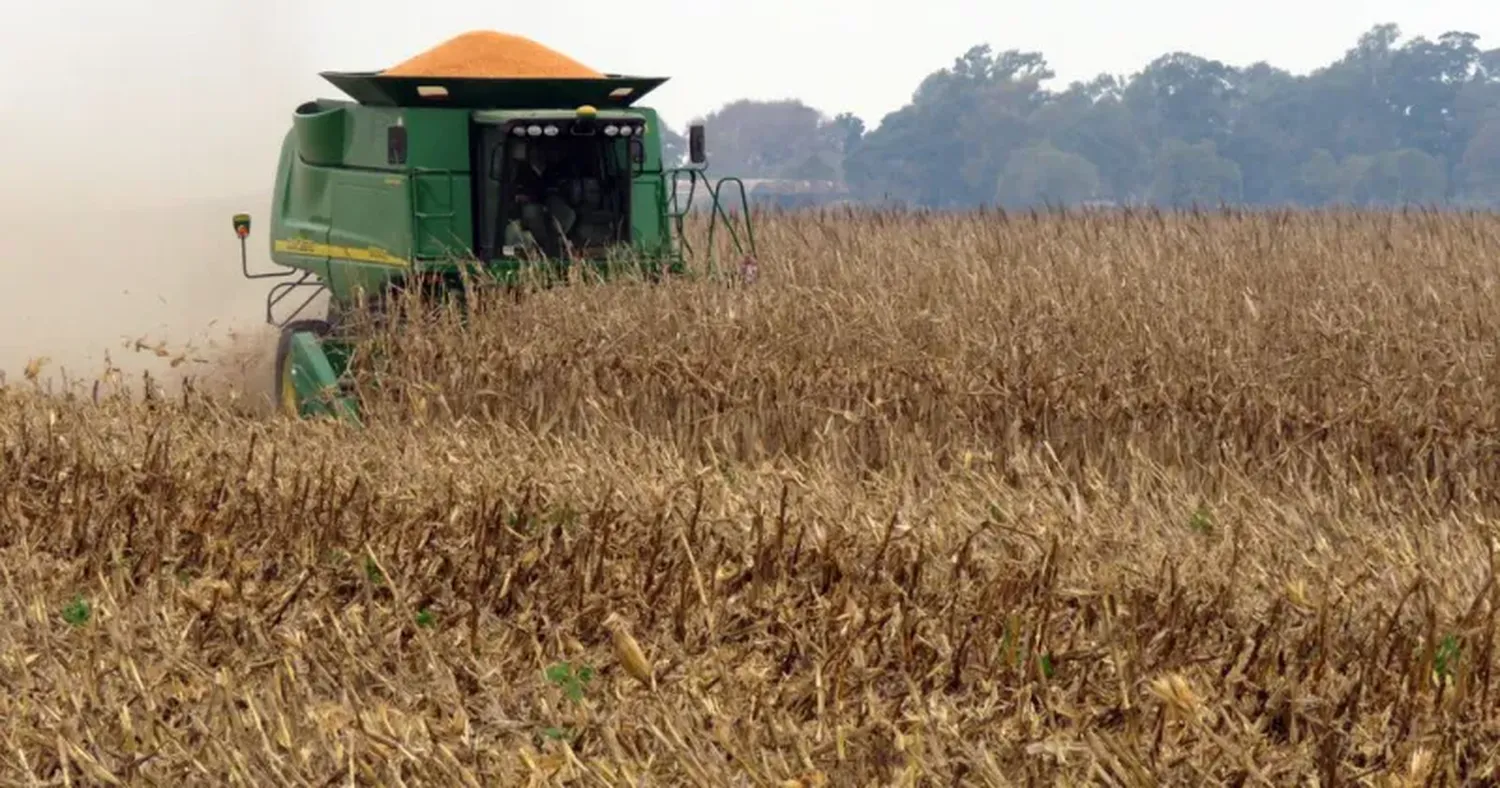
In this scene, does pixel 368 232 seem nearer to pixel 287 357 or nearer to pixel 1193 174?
pixel 287 357

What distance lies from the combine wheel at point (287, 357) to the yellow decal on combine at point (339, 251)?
409 mm

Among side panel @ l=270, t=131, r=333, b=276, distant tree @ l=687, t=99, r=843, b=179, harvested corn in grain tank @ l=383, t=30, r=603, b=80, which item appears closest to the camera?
harvested corn in grain tank @ l=383, t=30, r=603, b=80

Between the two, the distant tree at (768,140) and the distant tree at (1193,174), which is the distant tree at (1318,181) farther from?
the distant tree at (768,140)

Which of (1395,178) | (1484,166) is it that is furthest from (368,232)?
(1484,166)

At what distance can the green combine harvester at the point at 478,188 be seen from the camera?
436 inches

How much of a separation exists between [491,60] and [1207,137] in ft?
328

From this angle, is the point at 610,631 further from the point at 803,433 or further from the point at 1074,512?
the point at 803,433

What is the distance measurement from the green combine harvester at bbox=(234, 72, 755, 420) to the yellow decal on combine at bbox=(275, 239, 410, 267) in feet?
0.04

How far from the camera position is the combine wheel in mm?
10992

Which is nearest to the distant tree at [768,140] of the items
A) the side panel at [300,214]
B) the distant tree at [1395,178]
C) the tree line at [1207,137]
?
the tree line at [1207,137]

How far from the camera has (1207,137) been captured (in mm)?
107625

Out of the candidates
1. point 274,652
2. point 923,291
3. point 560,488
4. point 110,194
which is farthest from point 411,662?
point 110,194

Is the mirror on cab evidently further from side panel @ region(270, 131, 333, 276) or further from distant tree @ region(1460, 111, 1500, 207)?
distant tree @ region(1460, 111, 1500, 207)

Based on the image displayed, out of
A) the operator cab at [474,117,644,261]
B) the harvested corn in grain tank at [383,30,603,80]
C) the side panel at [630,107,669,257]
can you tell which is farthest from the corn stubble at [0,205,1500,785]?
the harvested corn in grain tank at [383,30,603,80]
